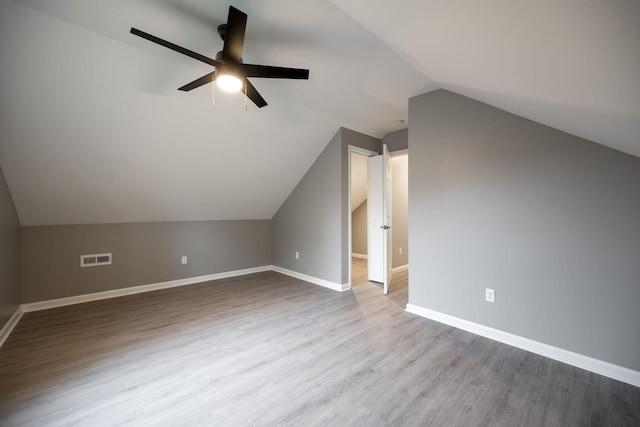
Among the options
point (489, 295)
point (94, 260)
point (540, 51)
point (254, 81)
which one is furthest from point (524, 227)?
point (94, 260)

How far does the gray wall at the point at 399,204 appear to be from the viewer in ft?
16.3

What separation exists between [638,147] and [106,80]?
13.1 feet

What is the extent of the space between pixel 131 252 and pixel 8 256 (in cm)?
124

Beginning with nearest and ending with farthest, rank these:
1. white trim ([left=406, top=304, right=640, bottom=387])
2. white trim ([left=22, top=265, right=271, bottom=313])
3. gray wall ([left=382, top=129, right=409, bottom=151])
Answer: white trim ([left=406, top=304, right=640, bottom=387]), white trim ([left=22, top=265, right=271, bottom=313]), gray wall ([left=382, top=129, right=409, bottom=151])

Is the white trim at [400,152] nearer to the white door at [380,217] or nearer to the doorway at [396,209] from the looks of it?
the doorway at [396,209]

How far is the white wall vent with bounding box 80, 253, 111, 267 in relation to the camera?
11.5ft

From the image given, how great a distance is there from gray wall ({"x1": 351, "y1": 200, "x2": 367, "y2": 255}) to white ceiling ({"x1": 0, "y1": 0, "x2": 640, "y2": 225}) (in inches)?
132

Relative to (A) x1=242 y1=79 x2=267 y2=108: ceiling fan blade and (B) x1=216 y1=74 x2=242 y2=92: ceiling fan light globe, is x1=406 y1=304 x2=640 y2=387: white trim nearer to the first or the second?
(A) x1=242 y1=79 x2=267 y2=108: ceiling fan blade

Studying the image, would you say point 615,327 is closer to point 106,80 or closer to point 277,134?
point 277,134

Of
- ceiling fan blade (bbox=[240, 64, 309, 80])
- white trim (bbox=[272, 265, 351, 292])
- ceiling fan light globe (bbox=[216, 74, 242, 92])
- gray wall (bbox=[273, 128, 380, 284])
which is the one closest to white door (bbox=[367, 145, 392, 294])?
gray wall (bbox=[273, 128, 380, 284])

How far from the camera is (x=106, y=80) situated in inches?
86.1

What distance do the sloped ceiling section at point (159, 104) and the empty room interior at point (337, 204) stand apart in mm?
20

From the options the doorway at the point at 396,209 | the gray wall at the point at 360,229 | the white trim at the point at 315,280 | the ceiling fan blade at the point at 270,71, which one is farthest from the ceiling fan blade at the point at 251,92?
the gray wall at the point at 360,229

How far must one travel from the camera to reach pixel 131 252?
383 cm
